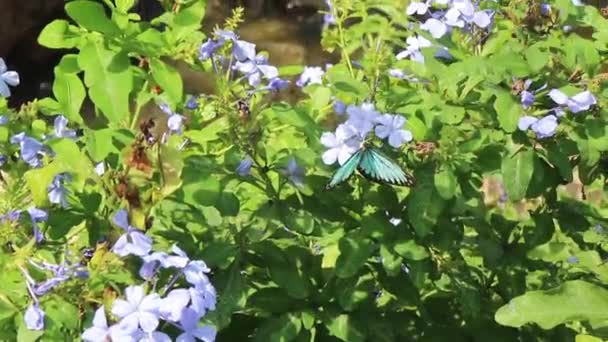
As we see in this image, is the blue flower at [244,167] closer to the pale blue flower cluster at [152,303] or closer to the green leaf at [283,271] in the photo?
the green leaf at [283,271]

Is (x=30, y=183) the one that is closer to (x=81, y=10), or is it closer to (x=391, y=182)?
(x=81, y=10)

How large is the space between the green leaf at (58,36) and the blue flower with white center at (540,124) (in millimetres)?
755

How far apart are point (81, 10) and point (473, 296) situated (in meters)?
0.89

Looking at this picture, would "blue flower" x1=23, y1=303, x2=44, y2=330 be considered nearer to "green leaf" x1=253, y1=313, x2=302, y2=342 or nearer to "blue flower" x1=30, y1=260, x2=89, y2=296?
"blue flower" x1=30, y1=260, x2=89, y2=296

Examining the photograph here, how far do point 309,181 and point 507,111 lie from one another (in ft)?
1.18

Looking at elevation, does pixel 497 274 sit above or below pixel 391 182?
below

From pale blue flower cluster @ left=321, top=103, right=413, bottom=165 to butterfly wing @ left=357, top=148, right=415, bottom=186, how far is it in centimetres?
3

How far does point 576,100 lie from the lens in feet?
5.90

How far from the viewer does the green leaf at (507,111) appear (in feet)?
5.85

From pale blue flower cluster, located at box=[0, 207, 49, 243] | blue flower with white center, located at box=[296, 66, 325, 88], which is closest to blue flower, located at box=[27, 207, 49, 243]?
pale blue flower cluster, located at box=[0, 207, 49, 243]

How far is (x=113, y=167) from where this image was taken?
1.59m

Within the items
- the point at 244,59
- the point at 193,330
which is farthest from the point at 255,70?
the point at 193,330

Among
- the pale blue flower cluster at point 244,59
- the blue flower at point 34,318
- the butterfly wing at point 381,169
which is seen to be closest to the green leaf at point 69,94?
the pale blue flower cluster at point 244,59

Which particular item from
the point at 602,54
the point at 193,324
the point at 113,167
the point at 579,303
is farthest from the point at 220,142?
the point at 602,54
